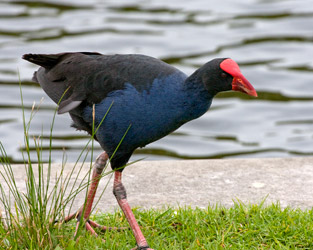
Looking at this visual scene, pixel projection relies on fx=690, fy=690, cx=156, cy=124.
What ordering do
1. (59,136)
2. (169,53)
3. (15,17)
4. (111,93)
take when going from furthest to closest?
(15,17), (169,53), (59,136), (111,93)

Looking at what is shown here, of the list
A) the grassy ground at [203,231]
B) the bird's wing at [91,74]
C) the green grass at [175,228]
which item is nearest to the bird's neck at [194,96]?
the bird's wing at [91,74]

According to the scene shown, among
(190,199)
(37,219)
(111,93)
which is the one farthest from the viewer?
(190,199)

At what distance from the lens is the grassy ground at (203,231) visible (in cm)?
404

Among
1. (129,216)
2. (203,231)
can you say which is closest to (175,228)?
(203,231)

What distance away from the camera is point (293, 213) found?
443 cm

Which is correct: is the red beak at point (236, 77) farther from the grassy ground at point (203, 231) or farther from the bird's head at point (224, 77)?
the grassy ground at point (203, 231)

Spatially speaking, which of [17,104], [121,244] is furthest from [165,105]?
[17,104]

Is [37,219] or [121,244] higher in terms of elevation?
[37,219]

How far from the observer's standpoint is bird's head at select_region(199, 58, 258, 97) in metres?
3.83

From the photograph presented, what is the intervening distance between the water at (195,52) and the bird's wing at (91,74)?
284 centimetres

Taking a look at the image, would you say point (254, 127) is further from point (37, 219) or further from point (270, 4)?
point (37, 219)

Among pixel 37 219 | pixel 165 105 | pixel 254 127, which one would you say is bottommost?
pixel 254 127

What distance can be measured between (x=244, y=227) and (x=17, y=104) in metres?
4.88

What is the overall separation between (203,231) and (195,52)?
548cm
